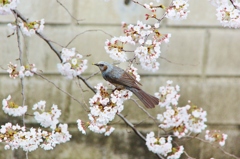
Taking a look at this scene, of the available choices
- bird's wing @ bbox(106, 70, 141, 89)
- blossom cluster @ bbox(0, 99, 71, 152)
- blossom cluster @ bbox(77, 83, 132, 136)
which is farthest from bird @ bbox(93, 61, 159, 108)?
blossom cluster @ bbox(0, 99, 71, 152)

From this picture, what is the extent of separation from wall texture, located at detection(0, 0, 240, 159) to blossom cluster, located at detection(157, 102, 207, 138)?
48.2 inches

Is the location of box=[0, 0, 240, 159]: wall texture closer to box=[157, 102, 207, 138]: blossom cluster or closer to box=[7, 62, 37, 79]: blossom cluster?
box=[157, 102, 207, 138]: blossom cluster

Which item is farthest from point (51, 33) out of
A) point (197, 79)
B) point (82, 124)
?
point (82, 124)

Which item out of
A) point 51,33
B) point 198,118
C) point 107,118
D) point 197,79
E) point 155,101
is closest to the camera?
point 107,118

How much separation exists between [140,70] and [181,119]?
1453 mm

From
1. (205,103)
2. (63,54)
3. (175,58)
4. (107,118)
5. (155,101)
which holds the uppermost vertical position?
(175,58)

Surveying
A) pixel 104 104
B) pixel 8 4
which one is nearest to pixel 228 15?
pixel 104 104

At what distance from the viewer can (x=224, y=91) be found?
575 cm

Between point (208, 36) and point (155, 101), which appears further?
point (208, 36)

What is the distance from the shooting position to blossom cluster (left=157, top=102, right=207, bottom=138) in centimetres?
413

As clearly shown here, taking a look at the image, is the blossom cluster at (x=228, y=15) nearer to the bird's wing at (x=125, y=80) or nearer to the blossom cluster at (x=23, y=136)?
the bird's wing at (x=125, y=80)

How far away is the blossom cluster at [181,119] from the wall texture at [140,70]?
1.22 meters

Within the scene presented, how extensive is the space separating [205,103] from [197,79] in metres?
0.30

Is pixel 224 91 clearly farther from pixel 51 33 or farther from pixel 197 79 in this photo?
pixel 51 33
